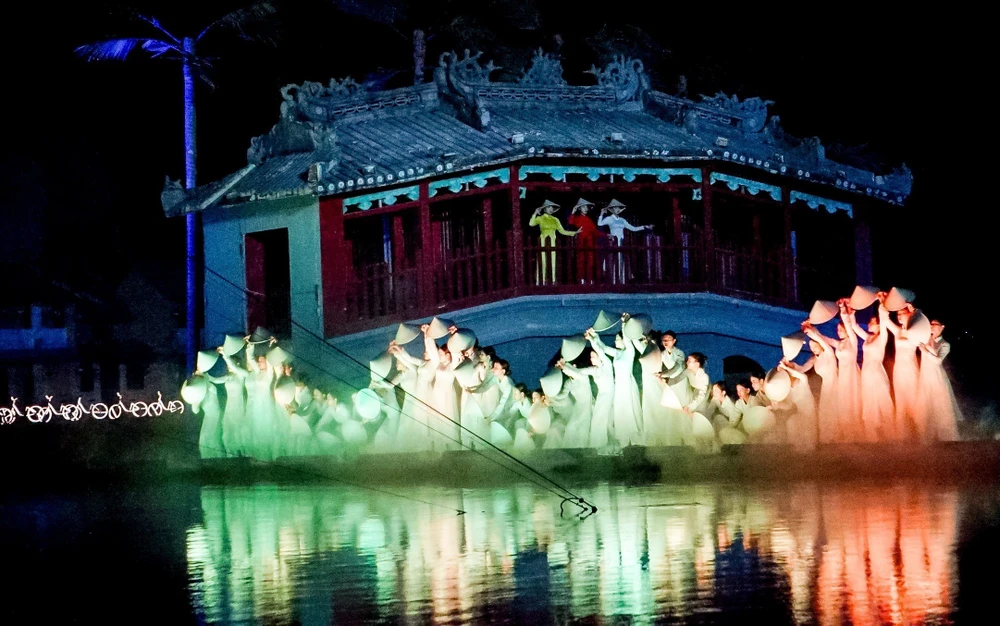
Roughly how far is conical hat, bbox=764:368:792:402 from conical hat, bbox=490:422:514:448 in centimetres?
300

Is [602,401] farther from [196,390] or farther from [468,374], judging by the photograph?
[196,390]

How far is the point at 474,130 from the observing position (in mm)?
23000

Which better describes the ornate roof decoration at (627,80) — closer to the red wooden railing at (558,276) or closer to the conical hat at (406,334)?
the red wooden railing at (558,276)

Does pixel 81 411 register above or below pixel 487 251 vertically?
below

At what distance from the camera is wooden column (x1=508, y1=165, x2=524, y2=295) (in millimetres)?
21703

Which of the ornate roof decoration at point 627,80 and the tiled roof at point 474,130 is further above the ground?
the ornate roof decoration at point 627,80

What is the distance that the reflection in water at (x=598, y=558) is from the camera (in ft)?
30.2

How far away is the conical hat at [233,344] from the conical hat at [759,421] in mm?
6360

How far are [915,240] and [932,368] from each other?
12020 mm

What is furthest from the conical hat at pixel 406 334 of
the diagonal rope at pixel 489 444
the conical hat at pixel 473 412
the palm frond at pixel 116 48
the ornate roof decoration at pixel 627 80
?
the palm frond at pixel 116 48

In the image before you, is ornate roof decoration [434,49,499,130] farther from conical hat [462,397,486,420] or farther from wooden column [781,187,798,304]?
conical hat [462,397,486,420]

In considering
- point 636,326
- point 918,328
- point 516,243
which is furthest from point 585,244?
point 918,328

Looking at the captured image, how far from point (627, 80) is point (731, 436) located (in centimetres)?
784

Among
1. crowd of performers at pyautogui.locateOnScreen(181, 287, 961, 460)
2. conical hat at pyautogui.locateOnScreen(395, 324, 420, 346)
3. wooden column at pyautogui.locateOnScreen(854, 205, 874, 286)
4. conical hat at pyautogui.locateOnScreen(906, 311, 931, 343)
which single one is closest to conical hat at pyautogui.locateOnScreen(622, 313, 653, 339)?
crowd of performers at pyautogui.locateOnScreen(181, 287, 961, 460)
